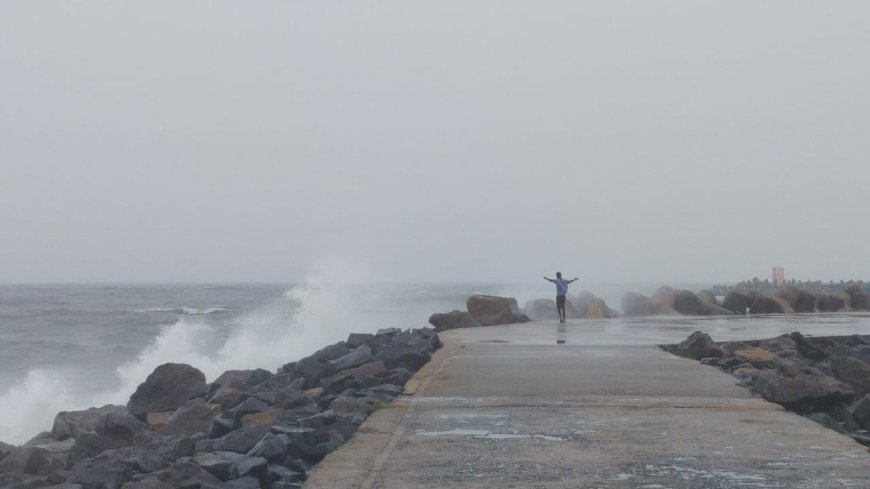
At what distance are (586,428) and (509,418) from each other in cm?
76

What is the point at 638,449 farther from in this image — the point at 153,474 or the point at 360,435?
the point at 153,474

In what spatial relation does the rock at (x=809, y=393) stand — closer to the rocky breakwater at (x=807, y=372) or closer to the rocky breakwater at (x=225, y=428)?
the rocky breakwater at (x=807, y=372)

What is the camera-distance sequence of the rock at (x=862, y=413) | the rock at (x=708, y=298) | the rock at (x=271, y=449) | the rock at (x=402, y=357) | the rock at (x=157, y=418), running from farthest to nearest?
the rock at (x=708, y=298)
the rock at (x=402, y=357)
the rock at (x=157, y=418)
the rock at (x=862, y=413)
the rock at (x=271, y=449)

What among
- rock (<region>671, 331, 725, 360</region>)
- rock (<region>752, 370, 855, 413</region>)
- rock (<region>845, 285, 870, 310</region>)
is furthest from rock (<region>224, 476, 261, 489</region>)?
rock (<region>845, 285, 870, 310</region>)

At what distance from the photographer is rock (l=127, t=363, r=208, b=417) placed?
12086 mm

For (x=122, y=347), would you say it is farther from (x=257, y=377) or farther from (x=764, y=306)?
(x=257, y=377)

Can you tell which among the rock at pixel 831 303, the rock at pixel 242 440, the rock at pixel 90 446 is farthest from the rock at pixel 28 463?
the rock at pixel 831 303

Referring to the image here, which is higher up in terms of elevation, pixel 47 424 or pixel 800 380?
pixel 800 380

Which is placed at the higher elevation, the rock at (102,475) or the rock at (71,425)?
the rock at (102,475)

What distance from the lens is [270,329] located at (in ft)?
149

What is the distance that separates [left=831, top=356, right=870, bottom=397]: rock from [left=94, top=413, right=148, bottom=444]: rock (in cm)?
697

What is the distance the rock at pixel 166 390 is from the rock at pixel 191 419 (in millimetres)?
1996

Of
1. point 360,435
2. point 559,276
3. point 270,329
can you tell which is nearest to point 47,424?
point 559,276

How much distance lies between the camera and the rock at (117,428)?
9984mm
